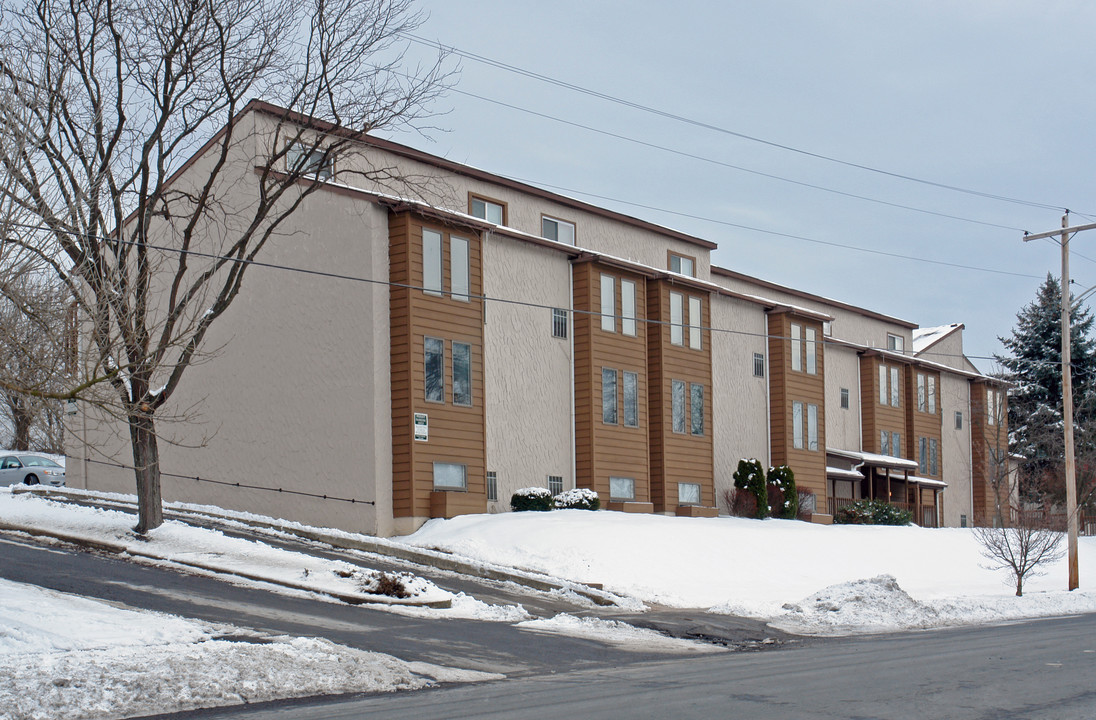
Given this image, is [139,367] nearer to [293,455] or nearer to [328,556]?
[328,556]

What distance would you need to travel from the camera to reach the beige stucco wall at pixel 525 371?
95.1 ft

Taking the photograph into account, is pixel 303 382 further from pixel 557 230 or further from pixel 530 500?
pixel 557 230

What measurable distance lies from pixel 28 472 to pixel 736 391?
83.4 feet

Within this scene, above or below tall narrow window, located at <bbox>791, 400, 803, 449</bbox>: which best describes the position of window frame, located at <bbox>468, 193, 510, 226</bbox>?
above

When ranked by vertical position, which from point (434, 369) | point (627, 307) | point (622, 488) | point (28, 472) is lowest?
point (622, 488)

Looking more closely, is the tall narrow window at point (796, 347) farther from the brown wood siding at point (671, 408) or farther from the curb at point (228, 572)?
the curb at point (228, 572)

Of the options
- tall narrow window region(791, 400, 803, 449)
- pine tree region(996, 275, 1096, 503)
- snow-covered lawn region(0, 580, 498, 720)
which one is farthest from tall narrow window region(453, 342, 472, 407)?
pine tree region(996, 275, 1096, 503)

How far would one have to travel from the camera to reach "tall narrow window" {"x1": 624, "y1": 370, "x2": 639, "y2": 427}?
3250cm

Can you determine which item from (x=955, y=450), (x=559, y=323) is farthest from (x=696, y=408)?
(x=955, y=450)

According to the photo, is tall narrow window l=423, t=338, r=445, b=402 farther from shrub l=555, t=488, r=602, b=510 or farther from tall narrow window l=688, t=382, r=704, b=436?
tall narrow window l=688, t=382, r=704, b=436

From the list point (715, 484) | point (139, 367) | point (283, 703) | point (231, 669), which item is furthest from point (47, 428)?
point (715, 484)

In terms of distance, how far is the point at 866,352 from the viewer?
46281mm

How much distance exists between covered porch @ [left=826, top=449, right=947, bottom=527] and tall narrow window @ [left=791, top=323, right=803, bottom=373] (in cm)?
450

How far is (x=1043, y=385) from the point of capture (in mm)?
63688
